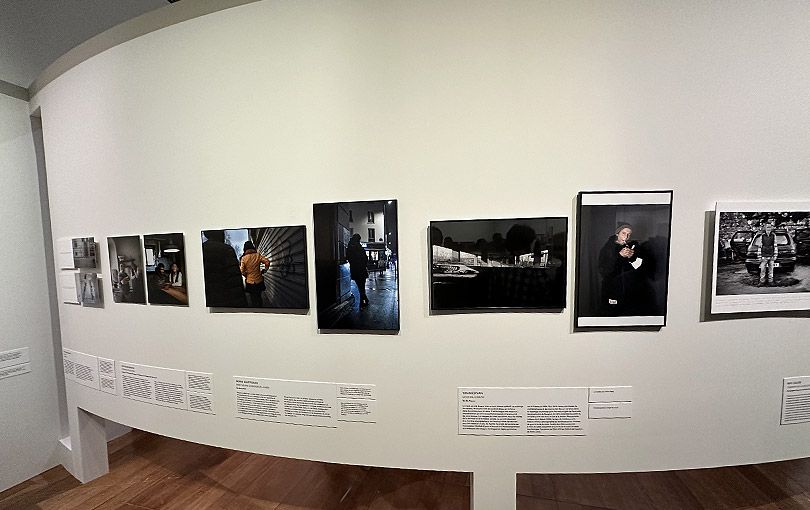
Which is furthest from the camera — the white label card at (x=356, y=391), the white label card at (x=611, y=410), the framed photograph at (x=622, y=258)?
the white label card at (x=356, y=391)

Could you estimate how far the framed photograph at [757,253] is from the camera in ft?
5.98

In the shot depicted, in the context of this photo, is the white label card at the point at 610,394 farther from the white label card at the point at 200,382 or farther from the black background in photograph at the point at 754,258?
the white label card at the point at 200,382

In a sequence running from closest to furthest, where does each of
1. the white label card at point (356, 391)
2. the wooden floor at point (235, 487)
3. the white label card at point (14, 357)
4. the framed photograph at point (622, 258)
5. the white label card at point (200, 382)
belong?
1. the framed photograph at point (622, 258)
2. the white label card at point (356, 391)
3. the white label card at point (200, 382)
4. the wooden floor at point (235, 487)
5. the white label card at point (14, 357)

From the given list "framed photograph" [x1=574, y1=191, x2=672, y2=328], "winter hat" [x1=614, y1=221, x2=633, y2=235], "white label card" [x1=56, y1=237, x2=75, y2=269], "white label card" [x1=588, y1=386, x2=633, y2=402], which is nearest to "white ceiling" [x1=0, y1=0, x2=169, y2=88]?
"white label card" [x1=56, y1=237, x2=75, y2=269]

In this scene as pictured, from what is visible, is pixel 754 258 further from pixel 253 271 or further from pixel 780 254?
pixel 253 271

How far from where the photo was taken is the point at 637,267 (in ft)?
6.03

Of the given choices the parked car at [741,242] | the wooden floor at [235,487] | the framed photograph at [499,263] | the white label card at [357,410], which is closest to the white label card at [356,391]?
the white label card at [357,410]

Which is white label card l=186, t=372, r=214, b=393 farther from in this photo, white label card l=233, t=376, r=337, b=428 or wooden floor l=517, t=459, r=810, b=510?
wooden floor l=517, t=459, r=810, b=510

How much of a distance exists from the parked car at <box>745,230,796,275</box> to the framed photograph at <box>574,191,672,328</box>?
486mm

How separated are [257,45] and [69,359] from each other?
3.34 metres

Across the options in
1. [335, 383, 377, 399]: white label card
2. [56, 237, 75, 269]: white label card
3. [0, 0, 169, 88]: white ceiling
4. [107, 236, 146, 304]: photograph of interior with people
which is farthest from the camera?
[0, 0, 169, 88]: white ceiling

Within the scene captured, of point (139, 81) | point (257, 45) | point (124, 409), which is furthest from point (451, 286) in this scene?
point (124, 409)

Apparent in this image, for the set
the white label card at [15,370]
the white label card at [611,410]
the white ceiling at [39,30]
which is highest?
the white ceiling at [39,30]

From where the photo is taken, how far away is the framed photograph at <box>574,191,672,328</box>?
5.97ft
